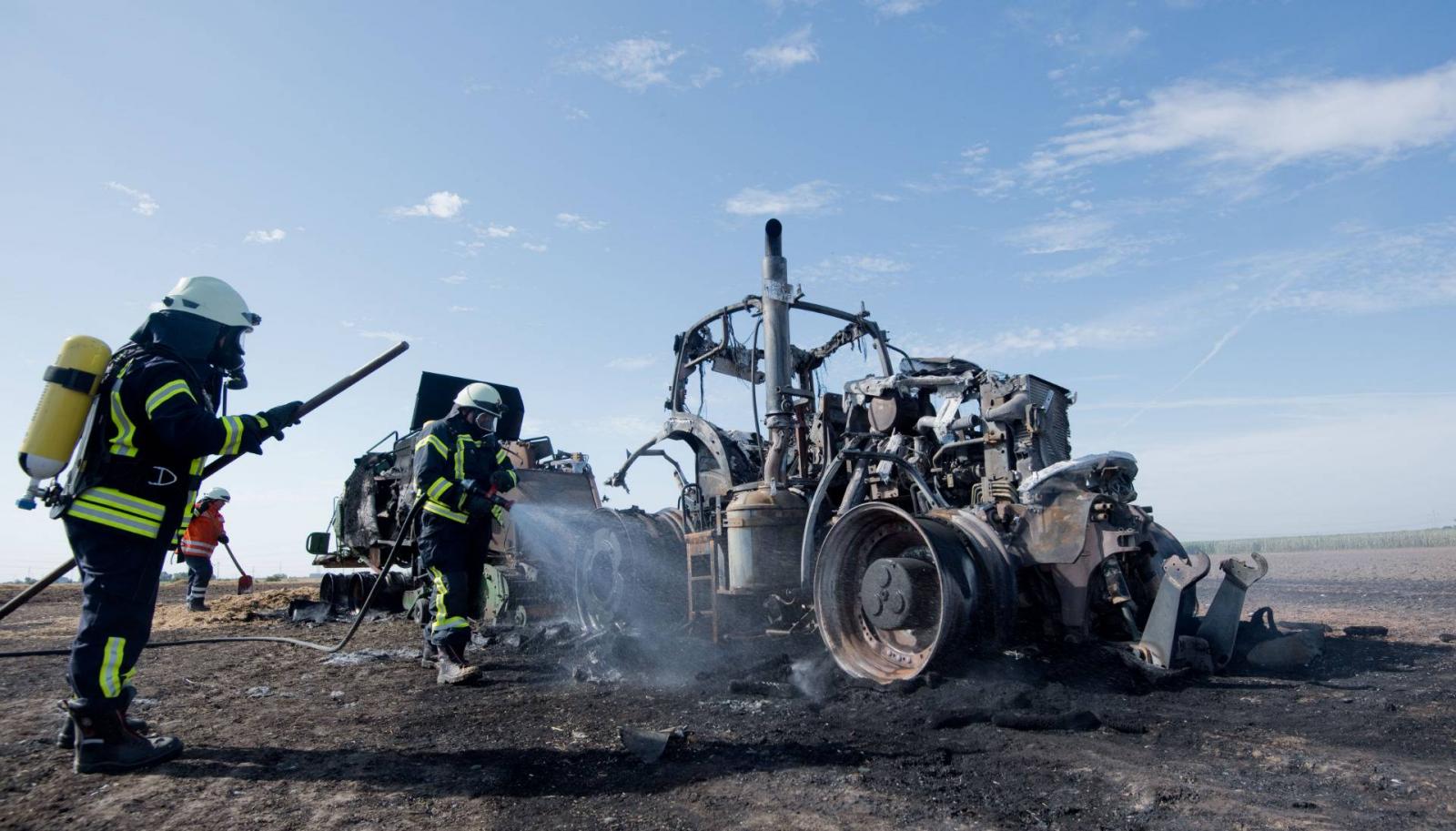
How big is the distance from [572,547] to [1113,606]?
5.81m

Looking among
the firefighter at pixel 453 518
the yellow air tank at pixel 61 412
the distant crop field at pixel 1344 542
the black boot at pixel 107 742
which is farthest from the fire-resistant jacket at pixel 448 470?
the distant crop field at pixel 1344 542

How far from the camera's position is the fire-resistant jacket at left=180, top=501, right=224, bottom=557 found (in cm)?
1265

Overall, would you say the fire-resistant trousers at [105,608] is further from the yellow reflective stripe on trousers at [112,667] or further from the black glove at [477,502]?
the black glove at [477,502]

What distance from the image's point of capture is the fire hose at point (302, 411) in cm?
452

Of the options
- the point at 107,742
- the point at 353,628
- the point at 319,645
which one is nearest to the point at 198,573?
the point at 319,645

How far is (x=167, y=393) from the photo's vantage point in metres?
3.90

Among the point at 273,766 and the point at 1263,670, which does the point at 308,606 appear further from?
the point at 1263,670

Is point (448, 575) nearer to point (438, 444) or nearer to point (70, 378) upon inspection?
point (438, 444)

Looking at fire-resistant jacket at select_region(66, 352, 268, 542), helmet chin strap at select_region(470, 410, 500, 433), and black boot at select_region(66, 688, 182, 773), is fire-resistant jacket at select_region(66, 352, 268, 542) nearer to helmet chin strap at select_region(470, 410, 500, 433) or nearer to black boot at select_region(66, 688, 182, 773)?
black boot at select_region(66, 688, 182, 773)

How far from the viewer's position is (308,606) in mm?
11203

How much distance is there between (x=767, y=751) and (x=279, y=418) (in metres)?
3.00

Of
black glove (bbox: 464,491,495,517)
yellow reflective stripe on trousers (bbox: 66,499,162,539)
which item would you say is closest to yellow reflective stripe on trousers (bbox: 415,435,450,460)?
black glove (bbox: 464,491,495,517)

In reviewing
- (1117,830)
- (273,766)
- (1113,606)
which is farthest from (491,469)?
(1117,830)

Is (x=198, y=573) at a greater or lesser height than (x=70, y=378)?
lesser
